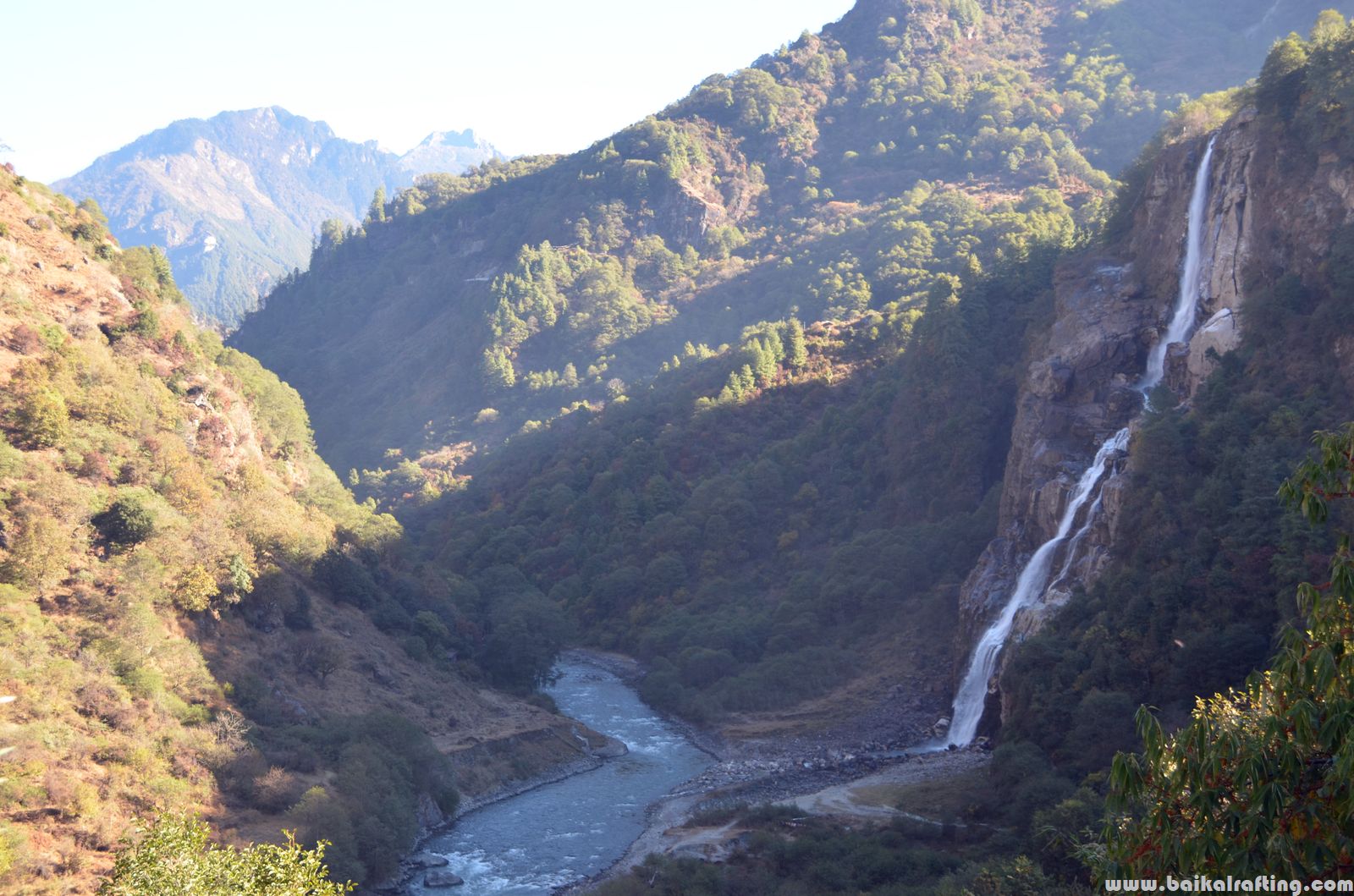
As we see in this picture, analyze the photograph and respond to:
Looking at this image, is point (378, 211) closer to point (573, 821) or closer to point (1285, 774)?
point (573, 821)

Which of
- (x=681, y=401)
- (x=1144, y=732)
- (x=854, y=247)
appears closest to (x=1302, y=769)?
(x=1144, y=732)

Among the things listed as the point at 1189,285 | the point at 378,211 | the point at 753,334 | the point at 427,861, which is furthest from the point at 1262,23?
the point at 427,861

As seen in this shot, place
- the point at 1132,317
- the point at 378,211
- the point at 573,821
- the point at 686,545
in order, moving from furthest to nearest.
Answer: the point at 378,211
the point at 686,545
the point at 1132,317
the point at 573,821

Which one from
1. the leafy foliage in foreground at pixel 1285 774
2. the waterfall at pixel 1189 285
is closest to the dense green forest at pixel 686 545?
the leafy foliage in foreground at pixel 1285 774

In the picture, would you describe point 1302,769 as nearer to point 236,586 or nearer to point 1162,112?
point 236,586

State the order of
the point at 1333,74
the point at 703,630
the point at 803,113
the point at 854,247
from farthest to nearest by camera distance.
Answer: the point at 803,113 → the point at 854,247 → the point at 703,630 → the point at 1333,74

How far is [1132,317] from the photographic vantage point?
2037 inches

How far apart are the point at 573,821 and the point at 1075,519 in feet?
80.1

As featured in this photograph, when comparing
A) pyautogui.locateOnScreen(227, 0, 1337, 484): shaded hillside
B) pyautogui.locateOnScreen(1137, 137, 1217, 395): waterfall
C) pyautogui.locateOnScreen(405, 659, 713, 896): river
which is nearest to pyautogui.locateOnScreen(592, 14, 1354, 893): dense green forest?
pyautogui.locateOnScreen(1137, 137, 1217, 395): waterfall

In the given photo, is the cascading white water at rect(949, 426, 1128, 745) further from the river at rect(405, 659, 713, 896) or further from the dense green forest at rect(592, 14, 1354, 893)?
the river at rect(405, 659, 713, 896)

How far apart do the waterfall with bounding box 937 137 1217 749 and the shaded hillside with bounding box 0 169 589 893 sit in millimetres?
18643

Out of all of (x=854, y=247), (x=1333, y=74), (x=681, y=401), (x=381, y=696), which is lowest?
(x=381, y=696)

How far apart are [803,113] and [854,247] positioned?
43.9 meters

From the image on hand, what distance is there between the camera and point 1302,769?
9.02m
